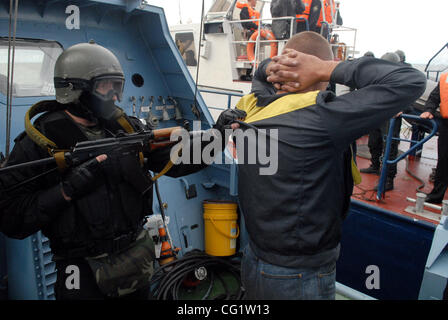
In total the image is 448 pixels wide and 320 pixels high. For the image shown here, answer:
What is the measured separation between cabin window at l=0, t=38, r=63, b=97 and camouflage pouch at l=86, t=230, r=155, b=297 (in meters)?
1.73

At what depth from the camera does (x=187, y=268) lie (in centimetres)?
311

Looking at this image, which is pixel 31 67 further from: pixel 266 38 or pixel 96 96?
pixel 266 38

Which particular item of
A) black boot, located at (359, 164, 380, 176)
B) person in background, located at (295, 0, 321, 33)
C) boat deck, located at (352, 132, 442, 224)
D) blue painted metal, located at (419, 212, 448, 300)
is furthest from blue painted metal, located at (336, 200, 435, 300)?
person in background, located at (295, 0, 321, 33)

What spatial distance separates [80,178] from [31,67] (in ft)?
5.98

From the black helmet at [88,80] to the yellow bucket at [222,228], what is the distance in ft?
6.05

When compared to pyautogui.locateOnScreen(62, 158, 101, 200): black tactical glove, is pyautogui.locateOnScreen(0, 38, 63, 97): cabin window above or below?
above

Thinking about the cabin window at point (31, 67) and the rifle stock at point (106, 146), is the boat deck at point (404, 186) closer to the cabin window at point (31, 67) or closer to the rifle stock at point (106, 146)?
the rifle stock at point (106, 146)

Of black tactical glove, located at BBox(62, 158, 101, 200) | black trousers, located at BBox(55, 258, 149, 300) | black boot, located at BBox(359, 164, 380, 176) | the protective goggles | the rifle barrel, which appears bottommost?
black trousers, located at BBox(55, 258, 149, 300)

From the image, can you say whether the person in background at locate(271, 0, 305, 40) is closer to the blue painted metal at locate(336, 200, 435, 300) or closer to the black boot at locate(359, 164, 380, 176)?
the black boot at locate(359, 164, 380, 176)

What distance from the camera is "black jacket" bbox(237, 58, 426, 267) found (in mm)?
1233

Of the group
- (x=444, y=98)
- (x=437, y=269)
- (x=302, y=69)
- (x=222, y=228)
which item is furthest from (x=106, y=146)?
(x=444, y=98)

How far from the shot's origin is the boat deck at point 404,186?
152 inches

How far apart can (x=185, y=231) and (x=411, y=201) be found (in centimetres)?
289

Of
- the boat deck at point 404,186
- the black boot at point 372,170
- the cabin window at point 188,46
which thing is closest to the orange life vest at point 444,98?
the boat deck at point 404,186
